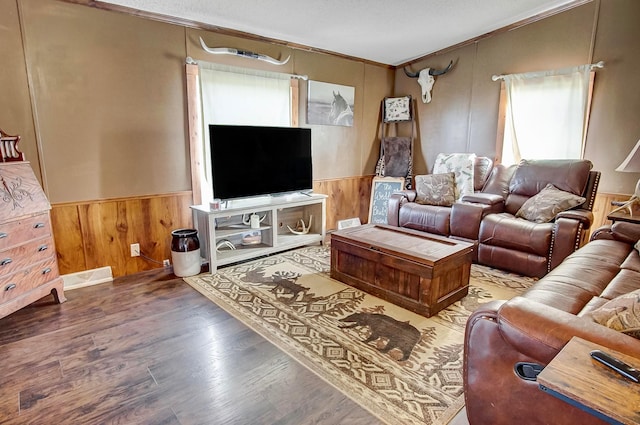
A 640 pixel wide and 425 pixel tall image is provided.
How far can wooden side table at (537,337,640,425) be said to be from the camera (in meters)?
0.72

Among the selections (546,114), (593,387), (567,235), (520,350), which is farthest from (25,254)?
(546,114)

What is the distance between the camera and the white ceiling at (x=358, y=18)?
10.5 feet

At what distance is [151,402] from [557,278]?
221 centimetres

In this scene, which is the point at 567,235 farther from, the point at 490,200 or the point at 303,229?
the point at 303,229

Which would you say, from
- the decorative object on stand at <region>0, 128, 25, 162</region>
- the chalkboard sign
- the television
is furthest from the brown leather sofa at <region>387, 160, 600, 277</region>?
the decorative object on stand at <region>0, 128, 25, 162</region>

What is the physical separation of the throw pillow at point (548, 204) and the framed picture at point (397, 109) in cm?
225

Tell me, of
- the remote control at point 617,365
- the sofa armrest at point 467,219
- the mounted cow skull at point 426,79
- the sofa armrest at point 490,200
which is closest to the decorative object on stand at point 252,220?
A: the sofa armrest at point 467,219

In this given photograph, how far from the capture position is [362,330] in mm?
2344

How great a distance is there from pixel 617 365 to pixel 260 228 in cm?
327

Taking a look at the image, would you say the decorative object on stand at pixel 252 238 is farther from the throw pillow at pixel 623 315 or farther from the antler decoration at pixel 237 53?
the throw pillow at pixel 623 315

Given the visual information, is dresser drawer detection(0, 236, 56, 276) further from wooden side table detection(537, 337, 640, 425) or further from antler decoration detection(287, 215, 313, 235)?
wooden side table detection(537, 337, 640, 425)

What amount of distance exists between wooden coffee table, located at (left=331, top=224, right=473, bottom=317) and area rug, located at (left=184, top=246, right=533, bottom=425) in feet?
0.27

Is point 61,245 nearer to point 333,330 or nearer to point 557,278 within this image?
point 333,330

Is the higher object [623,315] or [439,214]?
[623,315]
